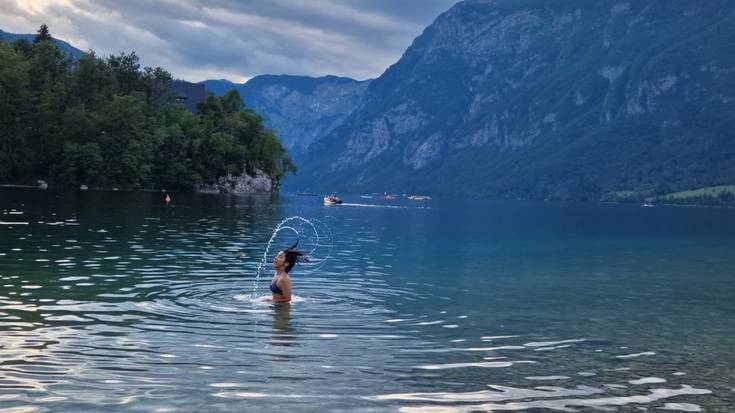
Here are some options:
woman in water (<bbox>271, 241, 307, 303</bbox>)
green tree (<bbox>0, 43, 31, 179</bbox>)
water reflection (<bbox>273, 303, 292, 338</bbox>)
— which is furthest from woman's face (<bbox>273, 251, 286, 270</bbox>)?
green tree (<bbox>0, 43, 31, 179</bbox>)

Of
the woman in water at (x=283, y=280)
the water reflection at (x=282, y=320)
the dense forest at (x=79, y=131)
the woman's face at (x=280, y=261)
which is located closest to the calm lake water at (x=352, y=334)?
the water reflection at (x=282, y=320)

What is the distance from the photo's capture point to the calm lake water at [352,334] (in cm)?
1587

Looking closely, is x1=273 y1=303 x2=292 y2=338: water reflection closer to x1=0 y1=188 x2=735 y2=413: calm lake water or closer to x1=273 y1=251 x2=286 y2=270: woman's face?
x1=0 y1=188 x2=735 y2=413: calm lake water

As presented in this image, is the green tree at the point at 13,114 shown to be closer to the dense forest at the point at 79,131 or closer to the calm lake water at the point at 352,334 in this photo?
the dense forest at the point at 79,131

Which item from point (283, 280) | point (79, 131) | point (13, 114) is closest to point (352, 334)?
point (283, 280)

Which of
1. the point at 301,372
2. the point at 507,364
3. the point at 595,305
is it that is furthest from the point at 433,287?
the point at 301,372

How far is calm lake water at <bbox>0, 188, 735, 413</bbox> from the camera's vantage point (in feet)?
52.1

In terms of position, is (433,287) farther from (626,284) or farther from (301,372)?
(301,372)

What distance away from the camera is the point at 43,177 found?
167750 millimetres

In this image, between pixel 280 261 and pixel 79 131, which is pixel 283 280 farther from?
pixel 79 131

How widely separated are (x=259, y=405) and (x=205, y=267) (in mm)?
27606

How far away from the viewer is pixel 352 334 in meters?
23.4

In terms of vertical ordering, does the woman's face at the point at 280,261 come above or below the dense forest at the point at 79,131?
below

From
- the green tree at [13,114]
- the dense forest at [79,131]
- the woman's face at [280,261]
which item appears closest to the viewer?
the woman's face at [280,261]
